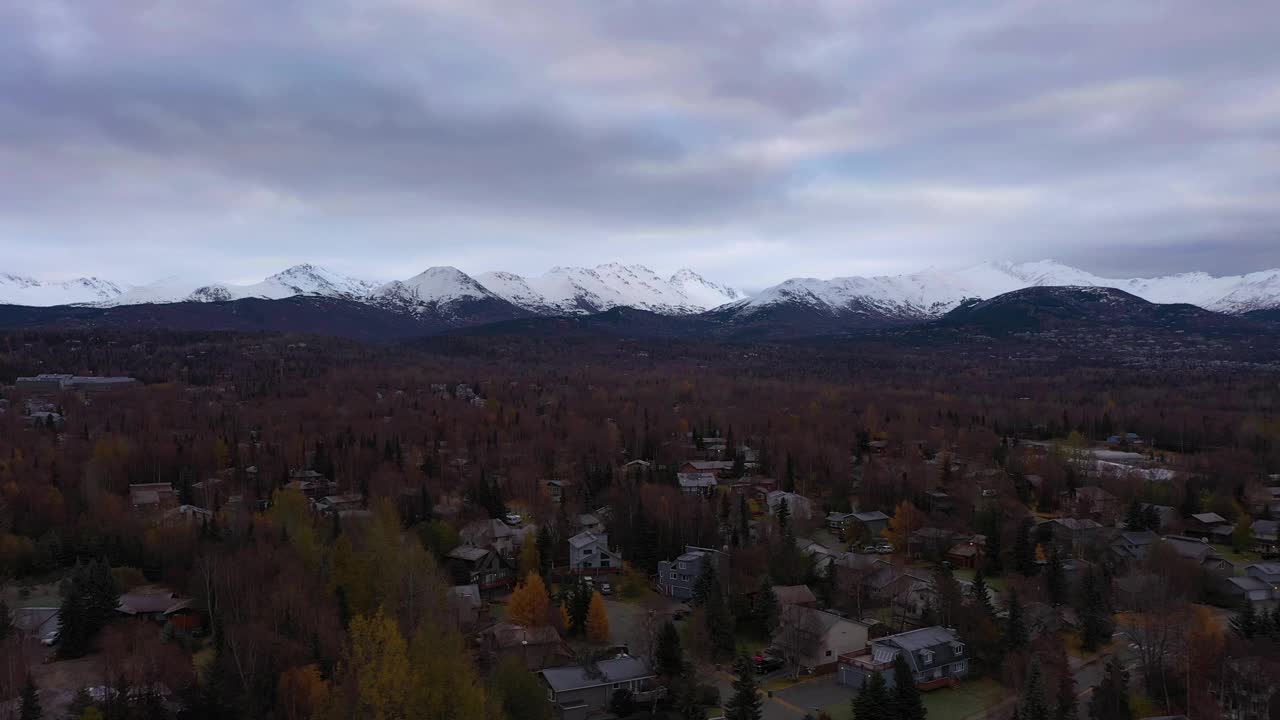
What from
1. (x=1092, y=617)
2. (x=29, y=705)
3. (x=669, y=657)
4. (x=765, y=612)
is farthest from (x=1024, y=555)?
(x=29, y=705)

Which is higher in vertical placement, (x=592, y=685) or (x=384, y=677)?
(x=384, y=677)

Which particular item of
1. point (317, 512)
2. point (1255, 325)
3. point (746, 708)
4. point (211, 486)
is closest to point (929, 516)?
point (746, 708)

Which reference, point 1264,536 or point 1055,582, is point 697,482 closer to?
point 1055,582

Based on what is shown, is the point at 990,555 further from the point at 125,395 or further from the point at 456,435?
the point at 125,395

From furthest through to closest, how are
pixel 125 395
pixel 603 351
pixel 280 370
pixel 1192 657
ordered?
pixel 603 351
pixel 280 370
pixel 125 395
pixel 1192 657

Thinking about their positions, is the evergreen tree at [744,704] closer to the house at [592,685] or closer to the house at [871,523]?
the house at [592,685]

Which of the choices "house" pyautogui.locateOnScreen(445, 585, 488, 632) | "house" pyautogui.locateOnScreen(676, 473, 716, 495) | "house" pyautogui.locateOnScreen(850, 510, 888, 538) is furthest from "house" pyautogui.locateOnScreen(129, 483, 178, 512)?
"house" pyautogui.locateOnScreen(850, 510, 888, 538)

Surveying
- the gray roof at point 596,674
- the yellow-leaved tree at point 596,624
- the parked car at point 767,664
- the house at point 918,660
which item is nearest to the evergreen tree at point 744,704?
the gray roof at point 596,674
